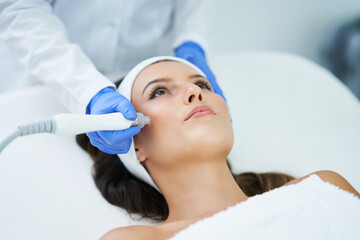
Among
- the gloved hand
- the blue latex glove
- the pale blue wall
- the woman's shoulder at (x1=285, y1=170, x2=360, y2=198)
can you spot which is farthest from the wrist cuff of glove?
the pale blue wall

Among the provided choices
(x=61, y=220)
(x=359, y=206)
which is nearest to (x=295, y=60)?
(x=359, y=206)

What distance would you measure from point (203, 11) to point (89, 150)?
827 millimetres

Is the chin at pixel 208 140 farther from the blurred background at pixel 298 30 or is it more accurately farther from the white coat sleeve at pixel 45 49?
the blurred background at pixel 298 30

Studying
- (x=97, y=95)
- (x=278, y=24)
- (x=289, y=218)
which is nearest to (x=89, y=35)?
(x=97, y=95)

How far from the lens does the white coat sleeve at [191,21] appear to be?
1.69m

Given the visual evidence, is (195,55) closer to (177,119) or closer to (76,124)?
(177,119)

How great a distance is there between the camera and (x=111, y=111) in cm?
112

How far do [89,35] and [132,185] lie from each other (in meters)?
0.66

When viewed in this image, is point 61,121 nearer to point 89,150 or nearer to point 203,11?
point 89,150

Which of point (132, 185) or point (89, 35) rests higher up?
point (89, 35)

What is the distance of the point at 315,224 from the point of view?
909mm

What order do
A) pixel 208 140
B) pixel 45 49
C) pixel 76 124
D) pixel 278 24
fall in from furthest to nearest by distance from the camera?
pixel 278 24, pixel 45 49, pixel 208 140, pixel 76 124

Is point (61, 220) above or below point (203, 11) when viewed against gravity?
below

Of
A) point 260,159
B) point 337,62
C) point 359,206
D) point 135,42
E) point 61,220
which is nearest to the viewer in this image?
point 359,206
